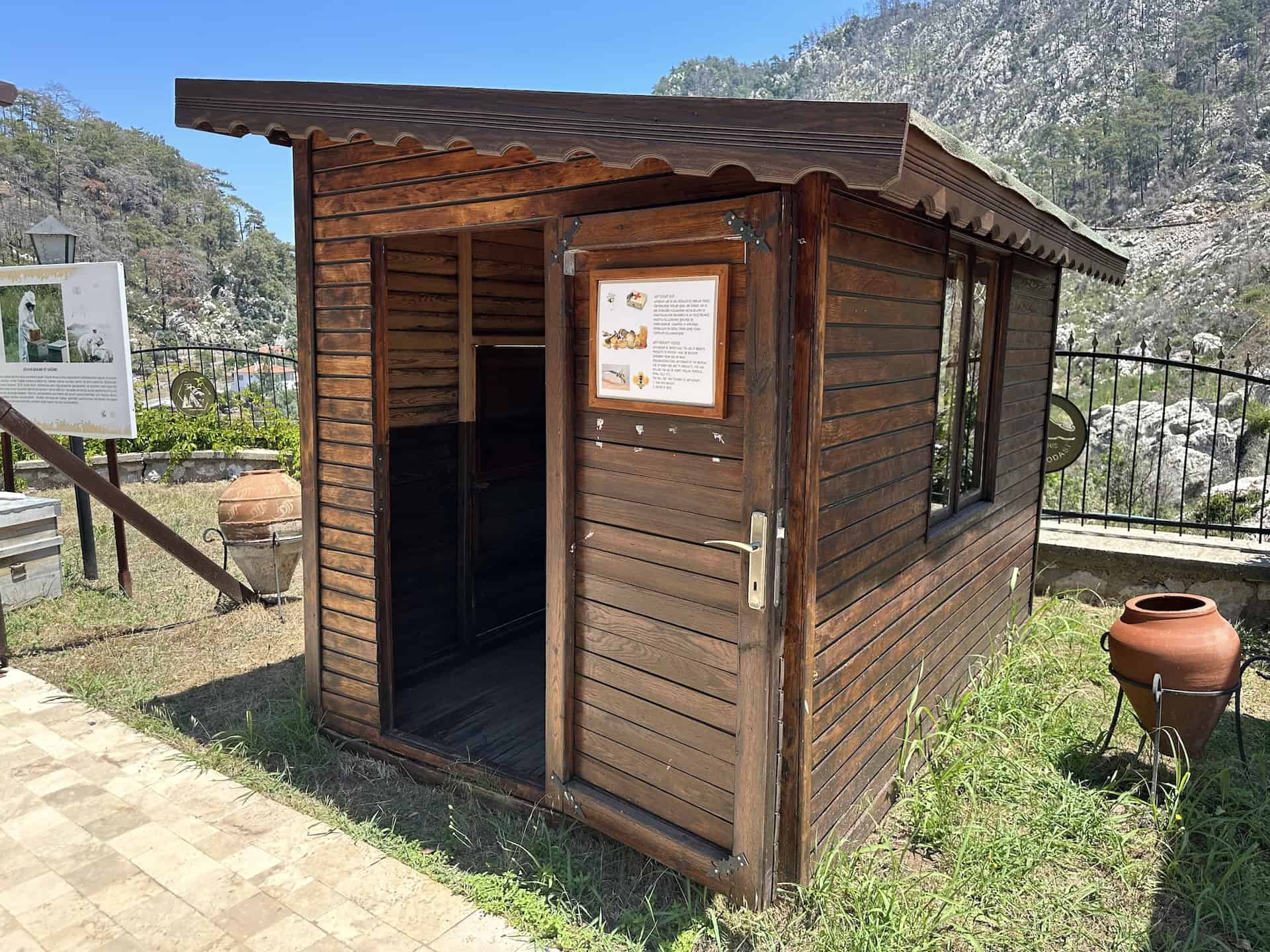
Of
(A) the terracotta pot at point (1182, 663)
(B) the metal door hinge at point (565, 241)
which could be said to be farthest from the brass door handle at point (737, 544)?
(A) the terracotta pot at point (1182, 663)

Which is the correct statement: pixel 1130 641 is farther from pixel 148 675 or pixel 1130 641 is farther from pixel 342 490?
pixel 148 675

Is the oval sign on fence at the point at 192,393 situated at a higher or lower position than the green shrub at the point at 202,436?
higher

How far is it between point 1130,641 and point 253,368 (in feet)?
88.2

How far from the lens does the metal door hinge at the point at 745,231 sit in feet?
8.06

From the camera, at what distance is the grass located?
275 centimetres

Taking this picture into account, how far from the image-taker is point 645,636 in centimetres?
294

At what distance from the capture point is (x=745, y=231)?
2480 mm

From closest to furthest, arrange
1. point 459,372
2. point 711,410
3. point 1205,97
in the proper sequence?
point 711,410 < point 459,372 < point 1205,97

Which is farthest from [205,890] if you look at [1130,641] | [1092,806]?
[1130,641]

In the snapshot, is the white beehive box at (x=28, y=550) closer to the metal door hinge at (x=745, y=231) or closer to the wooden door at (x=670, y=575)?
the wooden door at (x=670, y=575)

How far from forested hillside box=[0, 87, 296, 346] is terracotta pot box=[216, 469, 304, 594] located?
24.3m

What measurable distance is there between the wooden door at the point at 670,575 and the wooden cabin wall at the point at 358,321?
1.51ft

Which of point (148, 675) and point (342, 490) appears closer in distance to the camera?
point (342, 490)

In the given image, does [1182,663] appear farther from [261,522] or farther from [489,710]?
[261,522]
